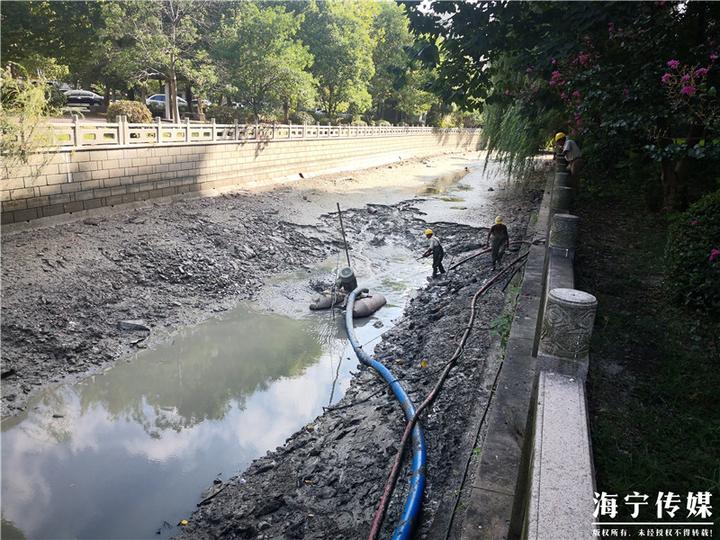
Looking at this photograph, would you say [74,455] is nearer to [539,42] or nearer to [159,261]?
[159,261]

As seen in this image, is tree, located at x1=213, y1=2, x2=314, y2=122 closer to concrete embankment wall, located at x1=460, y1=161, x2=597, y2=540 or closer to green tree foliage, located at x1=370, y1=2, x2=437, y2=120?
green tree foliage, located at x1=370, y1=2, x2=437, y2=120

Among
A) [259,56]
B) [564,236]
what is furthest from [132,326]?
[259,56]

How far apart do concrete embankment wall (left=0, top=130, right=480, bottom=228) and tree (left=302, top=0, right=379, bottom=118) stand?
5438mm

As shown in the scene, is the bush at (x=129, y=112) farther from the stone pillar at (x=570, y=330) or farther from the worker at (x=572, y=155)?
the stone pillar at (x=570, y=330)

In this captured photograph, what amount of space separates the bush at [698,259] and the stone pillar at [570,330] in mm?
2854

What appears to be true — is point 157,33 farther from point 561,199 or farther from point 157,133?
point 561,199

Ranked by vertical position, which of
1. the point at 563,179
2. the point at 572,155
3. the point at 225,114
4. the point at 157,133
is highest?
the point at 225,114

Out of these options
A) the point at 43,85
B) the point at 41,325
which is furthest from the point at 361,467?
the point at 43,85

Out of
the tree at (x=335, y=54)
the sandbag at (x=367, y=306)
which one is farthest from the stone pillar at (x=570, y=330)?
the tree at (x=335, y=54)

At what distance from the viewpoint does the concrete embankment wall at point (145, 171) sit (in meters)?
12.3

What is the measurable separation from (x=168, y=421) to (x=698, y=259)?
765 centimetres

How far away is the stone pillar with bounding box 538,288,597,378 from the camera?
3334 mm

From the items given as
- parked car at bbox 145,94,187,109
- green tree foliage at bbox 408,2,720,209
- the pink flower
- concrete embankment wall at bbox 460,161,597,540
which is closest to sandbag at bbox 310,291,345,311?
green tree foliage at bbox 408,2,720,209

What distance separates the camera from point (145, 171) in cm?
1589
